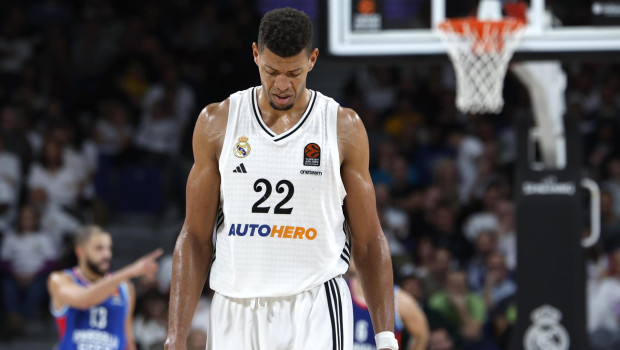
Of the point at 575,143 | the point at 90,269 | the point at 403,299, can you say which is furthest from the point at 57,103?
the point at 575,143

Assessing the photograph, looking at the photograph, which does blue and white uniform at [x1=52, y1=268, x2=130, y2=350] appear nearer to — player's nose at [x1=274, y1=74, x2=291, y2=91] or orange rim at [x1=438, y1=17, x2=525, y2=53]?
orange rim at [x1=438, y1=17, x2=525, y2=53]

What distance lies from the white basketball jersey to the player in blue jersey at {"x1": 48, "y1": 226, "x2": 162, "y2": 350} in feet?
11.9

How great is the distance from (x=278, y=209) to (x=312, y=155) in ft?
0.78

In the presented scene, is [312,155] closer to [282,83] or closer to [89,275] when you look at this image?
[282,83]

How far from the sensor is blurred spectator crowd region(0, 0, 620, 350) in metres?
9.77

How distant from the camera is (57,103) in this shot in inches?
481

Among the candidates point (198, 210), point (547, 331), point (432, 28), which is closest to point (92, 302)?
point (432, 28)

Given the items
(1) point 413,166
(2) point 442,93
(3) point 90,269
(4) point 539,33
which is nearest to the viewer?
(4) point 539,33

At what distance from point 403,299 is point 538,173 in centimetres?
147

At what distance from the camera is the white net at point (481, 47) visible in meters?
6.85

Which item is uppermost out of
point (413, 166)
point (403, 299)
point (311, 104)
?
point (311, 104)

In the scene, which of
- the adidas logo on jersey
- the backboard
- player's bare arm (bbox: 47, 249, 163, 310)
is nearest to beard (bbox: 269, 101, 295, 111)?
the adidas logo on jersey

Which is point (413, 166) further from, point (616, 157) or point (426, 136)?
point (616, 157)

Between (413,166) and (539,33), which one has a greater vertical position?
(539,33)
